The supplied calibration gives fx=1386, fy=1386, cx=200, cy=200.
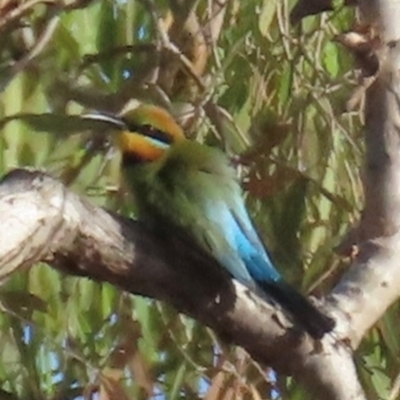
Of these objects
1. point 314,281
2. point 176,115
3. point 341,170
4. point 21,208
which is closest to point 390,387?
point 314,281

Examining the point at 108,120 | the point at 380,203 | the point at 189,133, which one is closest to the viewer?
the point at 380,203

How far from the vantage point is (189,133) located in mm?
1423

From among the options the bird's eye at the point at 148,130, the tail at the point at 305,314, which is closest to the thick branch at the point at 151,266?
the tail at the point at 305,314

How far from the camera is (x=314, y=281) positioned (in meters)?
1.39

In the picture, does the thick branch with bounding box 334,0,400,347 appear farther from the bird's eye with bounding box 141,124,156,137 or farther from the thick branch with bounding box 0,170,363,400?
the bird's eye with bounding box 141,124,156,137

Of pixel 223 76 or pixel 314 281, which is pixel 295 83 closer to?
pixel 223 76

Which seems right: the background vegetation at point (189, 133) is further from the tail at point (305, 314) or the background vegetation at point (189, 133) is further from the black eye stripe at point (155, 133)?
the tail at point (305, 314)

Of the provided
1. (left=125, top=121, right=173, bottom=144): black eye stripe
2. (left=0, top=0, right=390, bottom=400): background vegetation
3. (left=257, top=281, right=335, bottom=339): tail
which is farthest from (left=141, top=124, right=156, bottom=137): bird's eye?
(left=257, top=281, right=335, bottom=339): tail

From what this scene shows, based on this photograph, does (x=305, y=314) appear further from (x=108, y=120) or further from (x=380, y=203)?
(x=108, y=120)

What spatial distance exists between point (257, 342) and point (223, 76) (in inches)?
20.4

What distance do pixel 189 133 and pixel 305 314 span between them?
0.47 metres

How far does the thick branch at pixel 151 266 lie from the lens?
0.91 m

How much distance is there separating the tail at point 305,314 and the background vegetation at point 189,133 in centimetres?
23

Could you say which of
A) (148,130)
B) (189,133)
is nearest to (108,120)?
(148,130)
